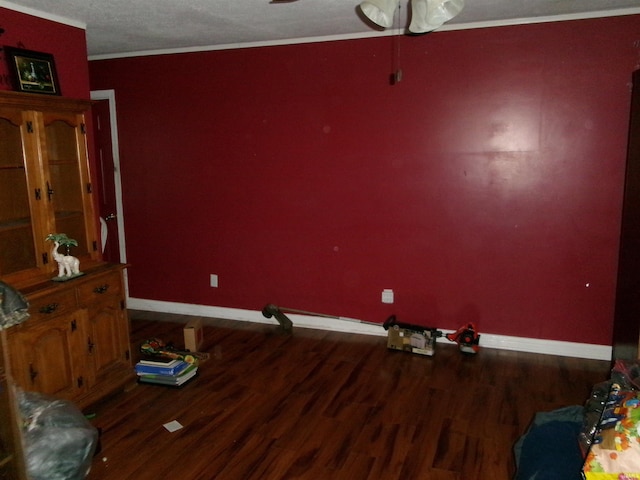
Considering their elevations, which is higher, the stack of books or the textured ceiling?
the textured ceiling

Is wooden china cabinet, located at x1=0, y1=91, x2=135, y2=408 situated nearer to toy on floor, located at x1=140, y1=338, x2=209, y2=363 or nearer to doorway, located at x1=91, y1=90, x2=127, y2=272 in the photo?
toy on floor, located at x1=140, y1=338, x2=209, y2=363

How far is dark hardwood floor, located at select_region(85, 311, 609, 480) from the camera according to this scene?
2559 millimetres

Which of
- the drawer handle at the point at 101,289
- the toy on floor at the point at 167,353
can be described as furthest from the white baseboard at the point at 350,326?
the drawer handle at the point at 101,289

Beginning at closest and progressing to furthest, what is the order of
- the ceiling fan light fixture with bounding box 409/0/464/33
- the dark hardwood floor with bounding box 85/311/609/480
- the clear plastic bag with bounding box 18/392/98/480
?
1. the ceiling fan light fixture with bounding box 409/0/464/33
2. the clear plastic bag with bounding box 18/392/98/480
3. the dark hardwood floor with bounding box 85/311/609/480

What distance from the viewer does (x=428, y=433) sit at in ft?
9.30

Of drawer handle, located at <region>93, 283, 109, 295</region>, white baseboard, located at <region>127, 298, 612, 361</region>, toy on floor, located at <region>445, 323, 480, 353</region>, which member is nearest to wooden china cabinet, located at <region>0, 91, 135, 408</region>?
drawer handle, located at <region>93, 283, 109, 295</region>

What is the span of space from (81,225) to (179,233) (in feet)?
5.32

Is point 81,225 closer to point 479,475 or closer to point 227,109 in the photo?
point 227,109

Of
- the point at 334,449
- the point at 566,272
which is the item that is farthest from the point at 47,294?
the point at 566,272

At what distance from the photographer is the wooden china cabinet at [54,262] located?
2697 millimetres

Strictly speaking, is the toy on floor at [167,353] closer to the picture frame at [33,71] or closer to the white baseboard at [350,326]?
the white baseboard at [350,326]

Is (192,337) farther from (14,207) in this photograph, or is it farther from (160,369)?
(14,207)

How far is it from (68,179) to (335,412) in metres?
2.23

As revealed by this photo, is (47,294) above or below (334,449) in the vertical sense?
above
